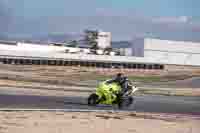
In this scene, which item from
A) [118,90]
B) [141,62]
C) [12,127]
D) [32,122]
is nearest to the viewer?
[12,127]

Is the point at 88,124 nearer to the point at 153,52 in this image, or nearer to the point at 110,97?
the point at 110,97

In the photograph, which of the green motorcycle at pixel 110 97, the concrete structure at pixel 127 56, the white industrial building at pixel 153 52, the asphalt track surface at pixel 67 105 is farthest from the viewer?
the white industrial building at pixel 153 52

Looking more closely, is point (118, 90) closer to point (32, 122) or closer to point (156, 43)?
point (32, 122)

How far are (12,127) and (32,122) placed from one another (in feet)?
4.56

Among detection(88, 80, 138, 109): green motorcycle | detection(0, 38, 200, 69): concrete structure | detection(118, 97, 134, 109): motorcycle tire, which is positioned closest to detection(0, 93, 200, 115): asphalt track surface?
detection(118, 97, 134, 109): motorcycle tire

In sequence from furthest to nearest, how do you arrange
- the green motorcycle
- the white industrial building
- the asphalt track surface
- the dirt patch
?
the white industrial building
the green motorcycle
the asphalt track surface
the dirt patch

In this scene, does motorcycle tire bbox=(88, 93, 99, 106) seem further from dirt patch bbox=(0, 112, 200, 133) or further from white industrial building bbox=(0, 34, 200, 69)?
white industrial building bbox=(0, 34, 200, 69)

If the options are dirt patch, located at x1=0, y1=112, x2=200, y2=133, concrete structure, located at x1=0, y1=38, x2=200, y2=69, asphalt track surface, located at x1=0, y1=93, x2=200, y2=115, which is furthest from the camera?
concrete structure, located at x1=0, y1=38, x2=200, y2=69

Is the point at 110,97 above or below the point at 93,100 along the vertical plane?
above

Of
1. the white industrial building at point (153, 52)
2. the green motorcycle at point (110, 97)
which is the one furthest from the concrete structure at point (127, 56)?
the green motorcycle at point (110, 97)

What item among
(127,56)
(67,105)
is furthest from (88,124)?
(127,56)

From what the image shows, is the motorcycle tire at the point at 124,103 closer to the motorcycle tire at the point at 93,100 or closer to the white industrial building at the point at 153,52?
the motorcycle tire at the point at 93,100

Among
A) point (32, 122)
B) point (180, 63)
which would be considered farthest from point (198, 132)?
point (180, 63)

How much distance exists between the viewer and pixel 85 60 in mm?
138375
